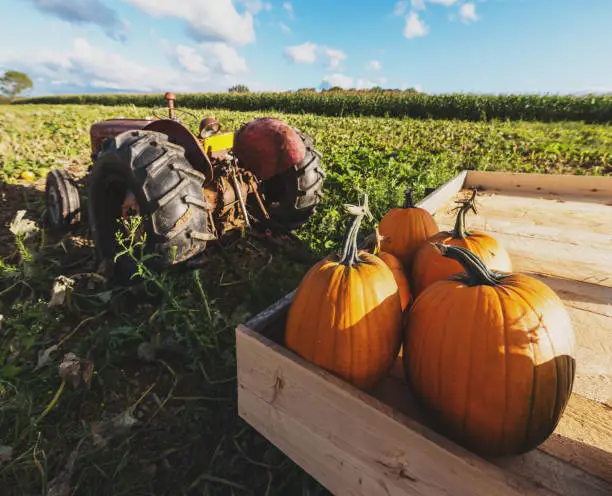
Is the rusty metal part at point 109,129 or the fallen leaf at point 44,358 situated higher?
the rusty metal part at point 109,129

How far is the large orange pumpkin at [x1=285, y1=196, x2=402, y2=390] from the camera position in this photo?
1111mm

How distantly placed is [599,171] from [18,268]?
28.4ft

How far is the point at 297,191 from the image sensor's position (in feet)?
10.9

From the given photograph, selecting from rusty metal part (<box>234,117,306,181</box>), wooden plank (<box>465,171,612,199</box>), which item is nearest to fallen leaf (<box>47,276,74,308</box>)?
rusty metal part (<box>234,117,306,181</box>)

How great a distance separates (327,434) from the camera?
3.57ft

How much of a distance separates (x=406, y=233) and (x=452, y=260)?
427mm

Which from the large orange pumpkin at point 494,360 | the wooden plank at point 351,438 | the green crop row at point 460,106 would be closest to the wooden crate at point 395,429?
the wooden plank at point 351,438

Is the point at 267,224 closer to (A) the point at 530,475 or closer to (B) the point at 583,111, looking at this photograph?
(A) the point at 530,475

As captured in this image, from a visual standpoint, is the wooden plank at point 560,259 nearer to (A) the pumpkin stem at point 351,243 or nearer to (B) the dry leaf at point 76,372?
(A) the pumpkin stem at point 351,243

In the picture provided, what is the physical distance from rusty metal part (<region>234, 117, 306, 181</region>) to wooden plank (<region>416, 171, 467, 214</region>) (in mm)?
1033

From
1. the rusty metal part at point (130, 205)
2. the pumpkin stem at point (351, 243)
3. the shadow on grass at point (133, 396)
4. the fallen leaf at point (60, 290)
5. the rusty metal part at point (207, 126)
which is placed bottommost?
the shadow on grass at point (133, 396)

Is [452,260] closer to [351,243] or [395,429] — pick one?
[351,243]

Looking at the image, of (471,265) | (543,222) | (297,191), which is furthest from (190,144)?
(543,222)

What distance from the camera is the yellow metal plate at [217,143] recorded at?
2957 mm
